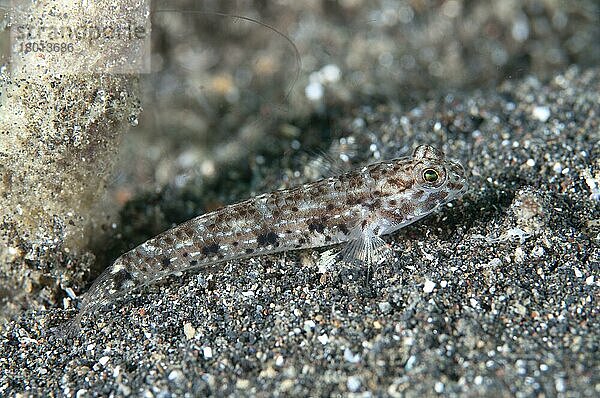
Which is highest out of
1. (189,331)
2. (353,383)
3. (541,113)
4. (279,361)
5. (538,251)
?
(541,113)

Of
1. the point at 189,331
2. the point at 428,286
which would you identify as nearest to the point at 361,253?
the point at 428,286

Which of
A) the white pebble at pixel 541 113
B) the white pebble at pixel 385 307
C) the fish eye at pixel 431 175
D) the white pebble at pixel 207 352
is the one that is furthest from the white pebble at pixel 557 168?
the white pebble at pixel 207 352

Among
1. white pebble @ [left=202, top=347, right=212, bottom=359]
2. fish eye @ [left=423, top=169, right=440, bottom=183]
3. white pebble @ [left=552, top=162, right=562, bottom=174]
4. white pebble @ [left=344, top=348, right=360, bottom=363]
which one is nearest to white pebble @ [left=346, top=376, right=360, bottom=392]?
white pebble @ [left=344, top=348, right=360, bottom=363]

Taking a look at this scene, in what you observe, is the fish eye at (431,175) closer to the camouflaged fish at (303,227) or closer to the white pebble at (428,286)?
the camouflaged fish at (303,227)

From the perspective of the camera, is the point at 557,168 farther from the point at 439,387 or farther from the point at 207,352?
the point at 207,352

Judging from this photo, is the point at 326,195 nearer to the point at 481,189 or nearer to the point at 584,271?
the point at 481,189

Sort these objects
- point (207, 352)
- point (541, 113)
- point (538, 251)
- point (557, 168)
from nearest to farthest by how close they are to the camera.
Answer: point (207, 352) → point (538, 251) → point (557, 168) → point (541, 113)
